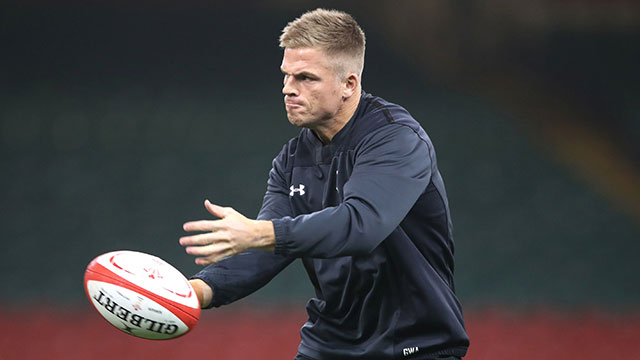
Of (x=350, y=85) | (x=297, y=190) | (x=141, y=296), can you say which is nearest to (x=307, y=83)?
(x=350, y=85)

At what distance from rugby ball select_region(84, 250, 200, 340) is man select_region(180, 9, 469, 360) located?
0.63 ft

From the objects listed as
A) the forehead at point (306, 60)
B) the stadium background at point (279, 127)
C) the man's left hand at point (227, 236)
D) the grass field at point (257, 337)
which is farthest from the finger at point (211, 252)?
the stadium background at point (279, 127)

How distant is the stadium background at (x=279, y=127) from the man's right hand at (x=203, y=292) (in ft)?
19.2

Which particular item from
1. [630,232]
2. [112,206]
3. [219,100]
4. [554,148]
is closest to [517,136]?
[554,148]

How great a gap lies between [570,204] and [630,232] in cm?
74

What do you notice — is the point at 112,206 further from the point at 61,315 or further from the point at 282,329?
the point at 282,329

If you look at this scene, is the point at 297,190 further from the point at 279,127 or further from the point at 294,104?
the point at 279,127

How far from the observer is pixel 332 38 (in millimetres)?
2670

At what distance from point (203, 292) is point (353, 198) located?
0.71m

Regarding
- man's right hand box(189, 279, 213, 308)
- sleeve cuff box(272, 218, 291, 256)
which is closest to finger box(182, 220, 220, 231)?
sleeve cuff box(272, 218, 291, 256)

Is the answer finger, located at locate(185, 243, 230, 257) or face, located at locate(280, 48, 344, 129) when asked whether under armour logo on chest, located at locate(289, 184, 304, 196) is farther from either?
finger, located at locate(185, 243, 230, 257)

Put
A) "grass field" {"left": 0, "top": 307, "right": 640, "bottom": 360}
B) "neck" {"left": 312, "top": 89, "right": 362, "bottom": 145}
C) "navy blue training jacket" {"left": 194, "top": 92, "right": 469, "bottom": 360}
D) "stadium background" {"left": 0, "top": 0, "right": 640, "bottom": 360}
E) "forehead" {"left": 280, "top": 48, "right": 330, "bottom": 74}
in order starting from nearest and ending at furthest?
"navy blue training jacket" {"left": 194, "top": 92, "right": 469, "bottom": 360}, "forehead" {"left": 280, "top": 48, "right": 330, "bottom": 74}, "neck" {"left": 312, "top": 89, "right": 362, "bottom": 145}, "grass field" {"left": 0, "top": 307, "right": 640, "bottom": 360}, "stadium background" {"left": 0, "top": 0, "right": 640, "bottom": 360}

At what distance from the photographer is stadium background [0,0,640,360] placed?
880cm

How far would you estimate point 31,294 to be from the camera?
852 centimetres
